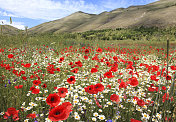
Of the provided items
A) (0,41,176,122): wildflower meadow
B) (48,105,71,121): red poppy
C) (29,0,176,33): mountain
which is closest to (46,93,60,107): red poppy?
(0,41,176,122): wildflower meadow

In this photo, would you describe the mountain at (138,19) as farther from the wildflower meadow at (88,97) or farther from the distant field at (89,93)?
the wildflower meadow at (88,97)

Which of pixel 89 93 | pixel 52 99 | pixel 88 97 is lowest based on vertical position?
pixel 88 97

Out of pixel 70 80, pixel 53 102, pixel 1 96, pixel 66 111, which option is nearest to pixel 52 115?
pixel 66 111

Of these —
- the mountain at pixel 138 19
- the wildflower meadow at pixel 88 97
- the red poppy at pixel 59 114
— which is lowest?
the wildflower meadow at pixel 88 97

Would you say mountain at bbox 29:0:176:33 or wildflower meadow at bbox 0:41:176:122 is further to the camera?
mountain at bbox 29:0:176:33

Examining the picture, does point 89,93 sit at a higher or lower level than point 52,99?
lower

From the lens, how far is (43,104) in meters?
2.46

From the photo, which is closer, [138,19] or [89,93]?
[89,93]

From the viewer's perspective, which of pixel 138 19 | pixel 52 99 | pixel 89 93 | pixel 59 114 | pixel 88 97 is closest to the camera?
pixel 59 114

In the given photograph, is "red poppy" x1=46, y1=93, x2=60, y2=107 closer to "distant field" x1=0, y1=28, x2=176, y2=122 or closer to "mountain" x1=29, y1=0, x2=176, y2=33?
"distant field" x1=0, y1=28, x2=176, y2=122

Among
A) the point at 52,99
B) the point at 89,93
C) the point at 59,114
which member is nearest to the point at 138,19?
the point at 89,93

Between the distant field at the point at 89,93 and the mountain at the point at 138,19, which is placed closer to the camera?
the distant field at the point at 89,93

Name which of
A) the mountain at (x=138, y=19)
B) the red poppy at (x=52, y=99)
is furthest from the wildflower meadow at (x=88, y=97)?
the mountain at (x=138, y=19)

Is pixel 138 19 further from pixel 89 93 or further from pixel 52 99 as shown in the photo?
pixel 52 99
